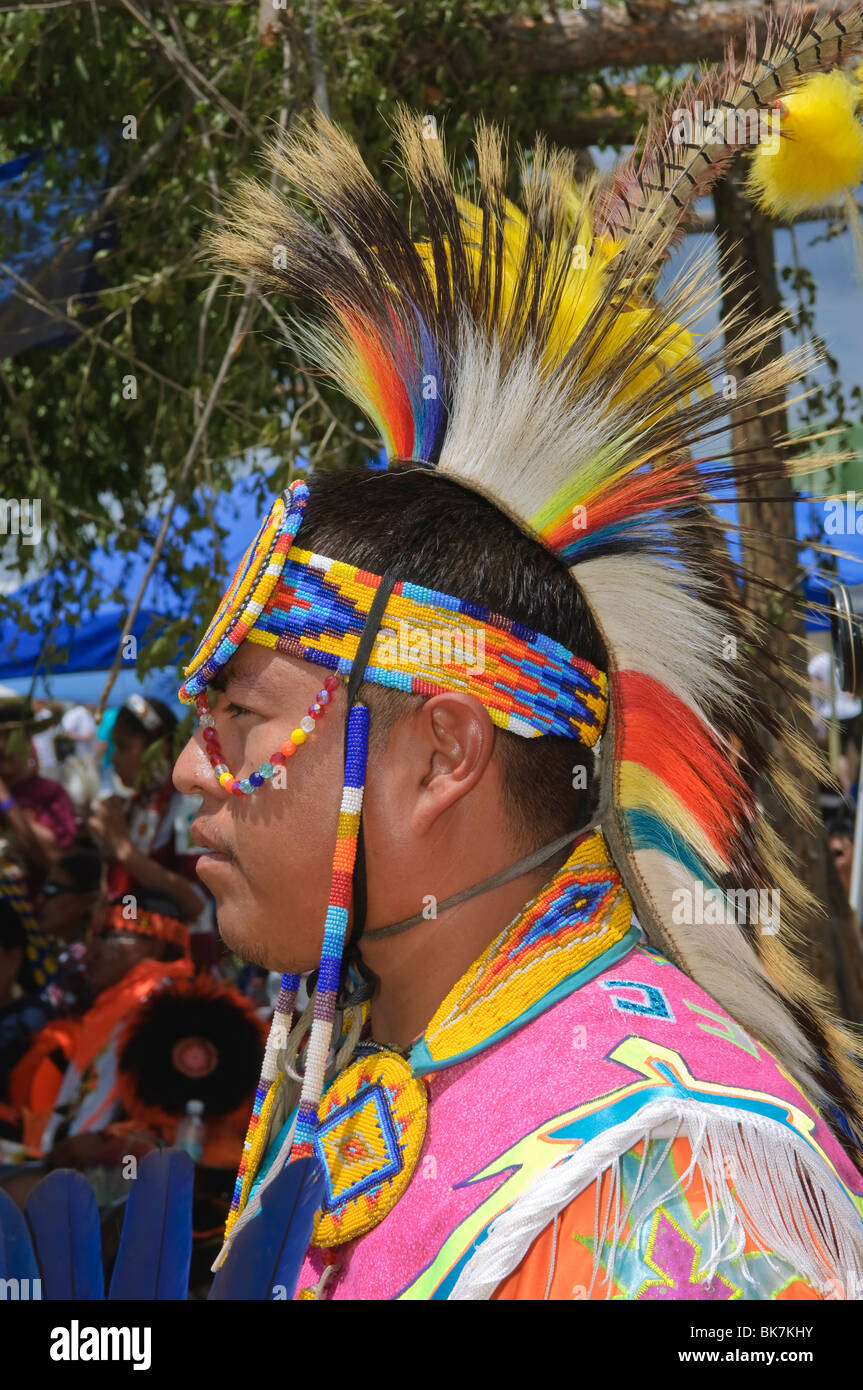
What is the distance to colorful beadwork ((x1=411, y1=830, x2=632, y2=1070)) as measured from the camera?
155 cm

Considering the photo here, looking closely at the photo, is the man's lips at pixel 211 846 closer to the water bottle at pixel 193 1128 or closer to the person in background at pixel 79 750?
the water bottle at pixel 193 1128

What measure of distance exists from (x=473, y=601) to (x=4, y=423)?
303cm

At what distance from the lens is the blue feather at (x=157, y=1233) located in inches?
53.0

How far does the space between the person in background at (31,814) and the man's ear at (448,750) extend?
3621 millimetres

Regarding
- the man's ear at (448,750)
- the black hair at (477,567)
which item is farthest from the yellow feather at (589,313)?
the man's ear at (448,750)

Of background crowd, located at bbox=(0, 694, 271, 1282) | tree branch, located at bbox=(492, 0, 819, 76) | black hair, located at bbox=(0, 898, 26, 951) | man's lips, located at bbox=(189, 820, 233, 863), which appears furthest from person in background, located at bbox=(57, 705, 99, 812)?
man's lips, located at bbox=(189, 820, 233, 863)

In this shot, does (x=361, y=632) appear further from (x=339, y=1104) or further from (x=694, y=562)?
(x=339, y=1104)

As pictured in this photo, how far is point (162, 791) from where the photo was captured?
15.6ft

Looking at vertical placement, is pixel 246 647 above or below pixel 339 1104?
above

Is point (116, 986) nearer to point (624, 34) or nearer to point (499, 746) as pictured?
point (499, 746)

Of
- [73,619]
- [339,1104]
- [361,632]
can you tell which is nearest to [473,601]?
[361,632]

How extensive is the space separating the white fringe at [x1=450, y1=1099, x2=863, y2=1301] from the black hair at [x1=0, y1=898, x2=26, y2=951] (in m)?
3.25

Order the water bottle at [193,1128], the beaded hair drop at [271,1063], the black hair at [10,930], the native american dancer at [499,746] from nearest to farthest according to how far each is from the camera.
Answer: the native american dancer at [499,746]
the beaded hair drop at [271,1063]
the water bottle at [193,1128]
the black hair at [10,930]
